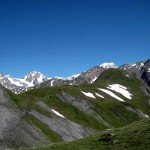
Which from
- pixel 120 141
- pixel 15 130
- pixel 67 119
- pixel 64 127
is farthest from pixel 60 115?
pixel 120 141

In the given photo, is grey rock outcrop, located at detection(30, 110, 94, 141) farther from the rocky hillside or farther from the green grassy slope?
the green grassy slope

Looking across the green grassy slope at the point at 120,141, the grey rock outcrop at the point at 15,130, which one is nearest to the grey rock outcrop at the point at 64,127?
the grey rock outcrop at the point at 15,130

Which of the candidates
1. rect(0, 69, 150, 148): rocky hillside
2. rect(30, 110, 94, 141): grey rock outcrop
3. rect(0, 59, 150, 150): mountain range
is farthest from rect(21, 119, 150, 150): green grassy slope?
rect(30, 110, 94, 141): grey rock outcrop

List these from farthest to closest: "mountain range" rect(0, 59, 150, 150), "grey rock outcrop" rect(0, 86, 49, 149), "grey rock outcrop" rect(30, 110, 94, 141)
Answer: "grey rock outcrop" rect(30, 110, 94, 141)
"grey rock outcrop" rect(0, 86, 49, 149)
"mountain range" rect(0, 59, 150, 150)

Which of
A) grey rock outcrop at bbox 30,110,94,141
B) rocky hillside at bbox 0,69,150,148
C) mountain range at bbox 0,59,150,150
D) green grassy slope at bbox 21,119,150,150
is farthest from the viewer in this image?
grey rock outcrop at bbox 30,110,94,141

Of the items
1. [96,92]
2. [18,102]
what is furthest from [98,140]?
[96,92]

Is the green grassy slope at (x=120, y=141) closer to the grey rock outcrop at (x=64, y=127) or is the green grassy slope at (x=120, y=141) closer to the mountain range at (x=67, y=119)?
the mountain range at (x=67, y=119)

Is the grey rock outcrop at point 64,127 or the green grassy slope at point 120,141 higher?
the grey rock outcrop at point 64,127

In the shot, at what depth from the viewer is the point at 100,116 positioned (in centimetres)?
16262

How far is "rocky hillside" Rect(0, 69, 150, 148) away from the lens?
96.2 meters

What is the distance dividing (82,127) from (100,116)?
42905 millimetres

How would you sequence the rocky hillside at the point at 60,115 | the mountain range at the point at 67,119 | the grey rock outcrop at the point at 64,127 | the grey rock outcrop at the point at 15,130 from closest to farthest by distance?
the mountain range at the point at 67,119 → the grey rock outcrop at the point at 15,130 → the rocky hillside at the point at 60,115 → the grey rock outcrop at the point at 64,127

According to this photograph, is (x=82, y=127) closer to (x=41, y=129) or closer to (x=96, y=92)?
(x=41, y=129)

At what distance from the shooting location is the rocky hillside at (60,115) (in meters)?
96.2
